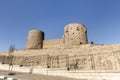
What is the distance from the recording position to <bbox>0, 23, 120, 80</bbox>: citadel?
15875 millimetres

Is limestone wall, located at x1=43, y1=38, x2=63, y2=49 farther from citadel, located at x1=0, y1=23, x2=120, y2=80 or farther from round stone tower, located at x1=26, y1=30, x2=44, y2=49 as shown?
round stone tower, located at x1=26, y1=30, x2=44, y2=49

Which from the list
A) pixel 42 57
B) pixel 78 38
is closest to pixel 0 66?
pixel 42 57

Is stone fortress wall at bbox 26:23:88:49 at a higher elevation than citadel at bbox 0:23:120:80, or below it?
higher

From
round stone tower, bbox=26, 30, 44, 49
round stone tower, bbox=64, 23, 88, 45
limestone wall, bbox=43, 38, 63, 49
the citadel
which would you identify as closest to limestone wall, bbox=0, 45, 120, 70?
the citadel

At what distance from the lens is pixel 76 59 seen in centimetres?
2041

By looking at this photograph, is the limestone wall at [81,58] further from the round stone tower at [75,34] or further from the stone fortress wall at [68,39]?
the stone fortress wall at [68,39]

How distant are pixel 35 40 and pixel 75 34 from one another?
995cm

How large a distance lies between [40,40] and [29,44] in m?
2.66

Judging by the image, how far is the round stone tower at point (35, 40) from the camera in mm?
33156

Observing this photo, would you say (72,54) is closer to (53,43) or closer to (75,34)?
(75,34)

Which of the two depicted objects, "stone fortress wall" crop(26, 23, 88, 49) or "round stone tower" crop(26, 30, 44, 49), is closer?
"stone fortress wall" crop(26, 23, 88, 49)

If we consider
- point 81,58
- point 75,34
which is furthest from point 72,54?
point 75,34

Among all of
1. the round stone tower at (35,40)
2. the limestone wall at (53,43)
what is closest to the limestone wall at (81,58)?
the limestone wall at (53,43)

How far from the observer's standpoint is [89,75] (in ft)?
48.8
